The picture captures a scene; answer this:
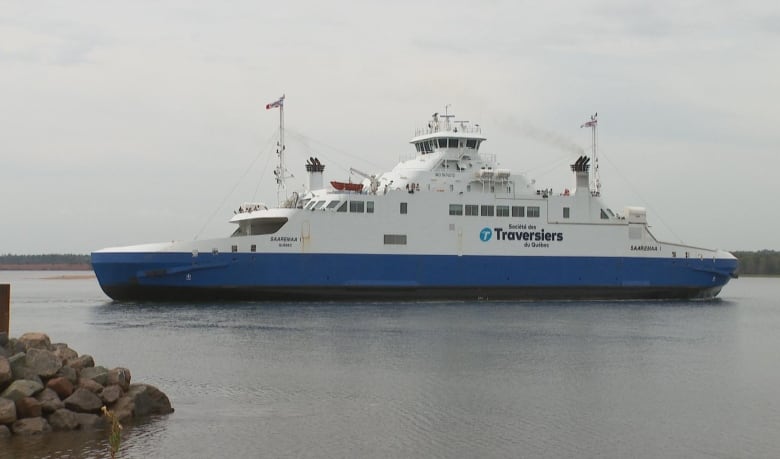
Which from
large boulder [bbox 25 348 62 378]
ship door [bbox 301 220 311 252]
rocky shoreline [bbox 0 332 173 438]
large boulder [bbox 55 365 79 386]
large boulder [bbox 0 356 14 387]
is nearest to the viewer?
rocky shoreline [bbox 0 332 173 438]

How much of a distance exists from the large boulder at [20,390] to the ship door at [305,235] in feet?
73.9

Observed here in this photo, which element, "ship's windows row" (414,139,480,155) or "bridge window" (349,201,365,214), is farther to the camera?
"ship's windows row" (414,139,480,155)

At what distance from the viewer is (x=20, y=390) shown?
43.7 ft

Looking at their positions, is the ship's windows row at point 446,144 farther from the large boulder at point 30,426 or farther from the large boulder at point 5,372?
the large boulder at point 30,426

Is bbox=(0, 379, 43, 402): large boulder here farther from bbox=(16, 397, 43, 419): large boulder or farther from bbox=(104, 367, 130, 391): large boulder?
bbox=(104, 367, 130, 391): large boulder

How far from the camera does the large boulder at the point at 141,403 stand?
1416 cm

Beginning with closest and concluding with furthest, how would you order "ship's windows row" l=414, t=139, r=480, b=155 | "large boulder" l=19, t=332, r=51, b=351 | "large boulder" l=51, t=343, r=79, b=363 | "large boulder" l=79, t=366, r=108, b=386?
"large boulder" l=79, t=366, r=108, b=386 → "large boulder" l=51, t=343, r=79, b=363 → "large boulder" l=19, t=332, r=51, b=351 → "ship's windows row" l=414, t=139, r=480, b=155

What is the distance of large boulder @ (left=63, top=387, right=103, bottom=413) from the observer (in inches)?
542

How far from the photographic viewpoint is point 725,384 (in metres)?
18.9

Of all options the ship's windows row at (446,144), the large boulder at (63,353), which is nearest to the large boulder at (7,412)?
the large boulder at (63,353)

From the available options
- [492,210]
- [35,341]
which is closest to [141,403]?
[35,341]

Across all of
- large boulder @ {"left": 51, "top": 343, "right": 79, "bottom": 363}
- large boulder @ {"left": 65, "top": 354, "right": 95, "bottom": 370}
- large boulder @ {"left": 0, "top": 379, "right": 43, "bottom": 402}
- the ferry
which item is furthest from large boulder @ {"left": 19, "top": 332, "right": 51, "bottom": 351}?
the ferry

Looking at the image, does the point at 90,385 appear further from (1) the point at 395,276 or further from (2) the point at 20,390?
(1) the point at 395,276

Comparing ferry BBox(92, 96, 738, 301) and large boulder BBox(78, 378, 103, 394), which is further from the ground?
ferry BBox(92, 96, 738, 301)
